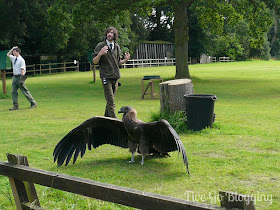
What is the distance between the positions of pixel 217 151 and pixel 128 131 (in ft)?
6.01

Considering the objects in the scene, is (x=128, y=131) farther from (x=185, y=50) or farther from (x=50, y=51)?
(x=50, y=51)

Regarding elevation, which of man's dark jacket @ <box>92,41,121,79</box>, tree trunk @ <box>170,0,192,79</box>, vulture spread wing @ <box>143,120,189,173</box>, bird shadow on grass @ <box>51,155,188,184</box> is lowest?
bird shadow on grass @ <box>51,155,188,184</box>

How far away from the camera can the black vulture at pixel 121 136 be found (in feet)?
20.5

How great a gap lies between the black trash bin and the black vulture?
101 inches

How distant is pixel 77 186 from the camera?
137 inches

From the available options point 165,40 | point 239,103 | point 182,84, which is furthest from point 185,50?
point 165,40

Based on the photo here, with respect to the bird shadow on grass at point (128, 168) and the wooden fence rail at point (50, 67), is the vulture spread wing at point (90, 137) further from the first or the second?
the wooden fence rail at point (50, 67)

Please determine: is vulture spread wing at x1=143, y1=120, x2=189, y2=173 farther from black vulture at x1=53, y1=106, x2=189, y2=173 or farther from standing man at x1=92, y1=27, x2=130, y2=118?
standing man at x1=92, y1=27, x2=130, y2=118

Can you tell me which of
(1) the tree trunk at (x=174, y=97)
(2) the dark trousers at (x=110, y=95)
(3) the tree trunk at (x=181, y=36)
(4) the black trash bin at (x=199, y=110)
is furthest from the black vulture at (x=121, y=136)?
(3) the tree trunk at (x=181, y=36)

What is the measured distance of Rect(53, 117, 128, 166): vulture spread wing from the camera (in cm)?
644

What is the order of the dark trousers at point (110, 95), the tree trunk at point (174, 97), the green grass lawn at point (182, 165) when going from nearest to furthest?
the green grass lawn at point (182, 165) < the dark trousers at point (110, 95) < the tree trunk at point (174, 97)

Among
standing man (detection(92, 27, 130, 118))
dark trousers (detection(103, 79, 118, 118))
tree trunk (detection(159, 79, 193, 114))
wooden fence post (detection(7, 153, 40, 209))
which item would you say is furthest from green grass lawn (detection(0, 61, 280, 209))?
standing man (detection(92, 27, 130, 118))

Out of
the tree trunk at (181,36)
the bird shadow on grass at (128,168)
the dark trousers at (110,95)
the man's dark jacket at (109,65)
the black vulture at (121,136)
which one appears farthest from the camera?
the tree trunk at (181,36)

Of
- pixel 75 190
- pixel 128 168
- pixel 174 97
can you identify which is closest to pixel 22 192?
pixel 75 190
